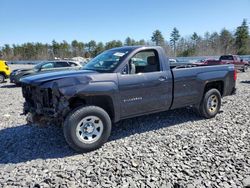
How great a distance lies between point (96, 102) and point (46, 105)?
0.93 m

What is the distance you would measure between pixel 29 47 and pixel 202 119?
93.0 m

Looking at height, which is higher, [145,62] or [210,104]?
[145,62]

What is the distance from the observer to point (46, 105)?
4.22 meters

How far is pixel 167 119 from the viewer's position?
6.05m

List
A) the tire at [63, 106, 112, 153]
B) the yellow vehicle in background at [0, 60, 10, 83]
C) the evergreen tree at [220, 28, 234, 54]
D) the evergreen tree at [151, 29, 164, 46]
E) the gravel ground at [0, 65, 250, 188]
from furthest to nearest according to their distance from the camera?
the evergreen tree at [151, 29, 164, 46]
the evergreen tree at [220, 28, 234, 54]
the yellow vehicle in background at [0, 60, 10, 83]
the tire at [63, 106, 112, 153]
the gravel ground at [0, 65, 250, 188]

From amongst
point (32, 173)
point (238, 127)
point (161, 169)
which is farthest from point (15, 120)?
point (238, 127)

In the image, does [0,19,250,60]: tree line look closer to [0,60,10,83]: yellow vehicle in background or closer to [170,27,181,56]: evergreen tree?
[170,27,181,56]: evergreen tree

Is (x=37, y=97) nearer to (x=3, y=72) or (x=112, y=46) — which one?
(x=3, y=72)

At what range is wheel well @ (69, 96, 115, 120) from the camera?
4383 millimetres

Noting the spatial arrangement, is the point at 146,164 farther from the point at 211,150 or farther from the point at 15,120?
the point at 15,120

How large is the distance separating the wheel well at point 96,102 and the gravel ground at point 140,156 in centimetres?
70

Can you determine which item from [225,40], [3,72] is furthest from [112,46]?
[3,72]

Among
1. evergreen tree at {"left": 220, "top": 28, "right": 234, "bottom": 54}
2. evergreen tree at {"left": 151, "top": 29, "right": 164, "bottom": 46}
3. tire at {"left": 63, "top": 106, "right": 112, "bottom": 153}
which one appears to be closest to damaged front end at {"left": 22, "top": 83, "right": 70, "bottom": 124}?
tire at {"left": 63, "top": 106, "right": 112, "bottom": 153}

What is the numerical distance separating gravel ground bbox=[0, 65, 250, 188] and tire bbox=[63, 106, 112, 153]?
0.18 meters
